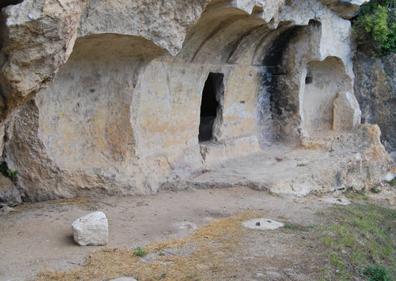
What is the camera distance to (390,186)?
33.7 ft

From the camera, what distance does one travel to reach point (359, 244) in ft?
20.4

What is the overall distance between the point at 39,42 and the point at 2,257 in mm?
1776

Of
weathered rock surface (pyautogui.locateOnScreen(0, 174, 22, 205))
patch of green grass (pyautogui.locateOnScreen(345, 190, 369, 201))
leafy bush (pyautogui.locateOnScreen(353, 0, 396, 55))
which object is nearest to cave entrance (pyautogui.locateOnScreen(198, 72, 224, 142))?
patch of green grass (pyautogui.locateOnScreen(345, 190, 369, 201))

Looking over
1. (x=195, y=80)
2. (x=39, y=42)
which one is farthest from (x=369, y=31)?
(x=39, y=42)

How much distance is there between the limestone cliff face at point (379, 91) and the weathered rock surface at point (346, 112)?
1.37ft

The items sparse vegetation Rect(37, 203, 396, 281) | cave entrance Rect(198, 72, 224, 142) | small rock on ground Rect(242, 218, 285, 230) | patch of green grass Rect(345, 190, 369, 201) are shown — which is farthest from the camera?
cave entrance Rect(198, 72, 224, 142)

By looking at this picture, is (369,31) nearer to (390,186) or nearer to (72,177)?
(390,186)

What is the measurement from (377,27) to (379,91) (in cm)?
141

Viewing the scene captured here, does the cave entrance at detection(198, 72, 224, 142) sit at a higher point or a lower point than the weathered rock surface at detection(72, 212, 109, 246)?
higher

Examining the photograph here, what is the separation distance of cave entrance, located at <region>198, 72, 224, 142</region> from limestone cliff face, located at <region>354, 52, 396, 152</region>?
2.98m

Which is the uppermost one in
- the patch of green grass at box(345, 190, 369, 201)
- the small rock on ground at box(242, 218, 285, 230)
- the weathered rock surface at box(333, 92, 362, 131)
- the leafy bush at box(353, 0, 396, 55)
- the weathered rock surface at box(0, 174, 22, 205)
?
the leafy bush at box(353, 0, 396, 55)

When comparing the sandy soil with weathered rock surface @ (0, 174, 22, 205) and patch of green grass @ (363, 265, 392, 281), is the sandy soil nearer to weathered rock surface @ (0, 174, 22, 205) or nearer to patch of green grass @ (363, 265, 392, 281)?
weathered rock surface @ (0, 174, 22, 205)

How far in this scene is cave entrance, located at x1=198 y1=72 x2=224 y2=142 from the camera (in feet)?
30.2

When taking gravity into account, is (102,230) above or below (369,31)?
below
